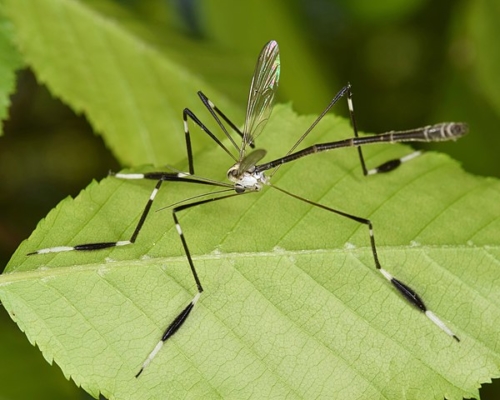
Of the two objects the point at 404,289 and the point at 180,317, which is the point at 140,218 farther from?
the point at 404,289

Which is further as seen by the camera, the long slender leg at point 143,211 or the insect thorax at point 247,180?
the insect thorax at point 247,180

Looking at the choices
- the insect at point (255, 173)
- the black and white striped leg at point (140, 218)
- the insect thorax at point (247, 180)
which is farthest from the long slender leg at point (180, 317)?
the insect thorax at point (247, 180)

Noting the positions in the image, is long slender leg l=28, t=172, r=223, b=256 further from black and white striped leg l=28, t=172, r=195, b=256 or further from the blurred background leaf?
the blurred background leaf

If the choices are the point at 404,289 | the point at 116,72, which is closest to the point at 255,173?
the point at 404,289

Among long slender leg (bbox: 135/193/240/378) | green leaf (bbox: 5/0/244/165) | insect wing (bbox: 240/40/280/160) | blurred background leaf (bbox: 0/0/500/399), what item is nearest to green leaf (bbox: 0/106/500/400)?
long slender leg (bbox: 135/193/240/378)

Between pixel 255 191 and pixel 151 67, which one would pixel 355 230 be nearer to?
pixel 255 191

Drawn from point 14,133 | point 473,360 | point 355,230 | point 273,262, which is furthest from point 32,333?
point 14,133

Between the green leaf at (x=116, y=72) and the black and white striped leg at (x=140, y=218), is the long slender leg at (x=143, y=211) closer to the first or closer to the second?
the black and white striped leg at (x=140, y=218)
